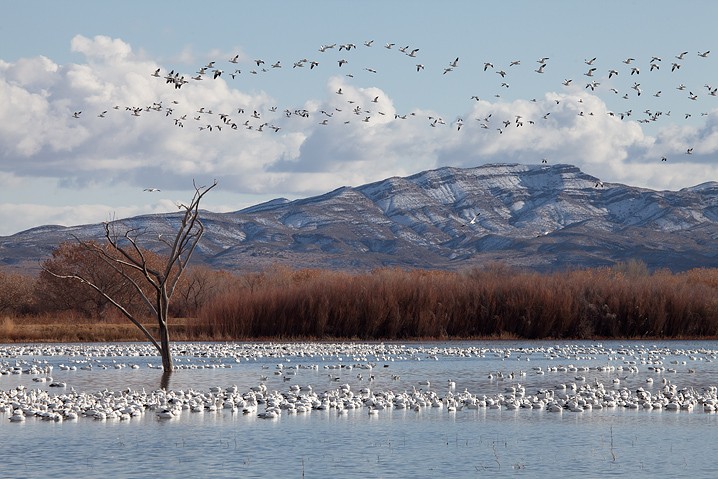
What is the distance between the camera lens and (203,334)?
52.0 meters

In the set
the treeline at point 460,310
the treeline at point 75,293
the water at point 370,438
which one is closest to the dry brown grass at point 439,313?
the treeline at point 460,310

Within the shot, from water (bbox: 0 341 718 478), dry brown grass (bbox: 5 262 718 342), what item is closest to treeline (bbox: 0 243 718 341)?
dry brown grass (bbox: 5 262 718 342)

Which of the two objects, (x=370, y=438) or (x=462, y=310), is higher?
(x=462, y=310)

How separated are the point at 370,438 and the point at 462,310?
33835 mm

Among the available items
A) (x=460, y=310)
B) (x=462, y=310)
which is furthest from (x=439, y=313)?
(x=462, y=310)

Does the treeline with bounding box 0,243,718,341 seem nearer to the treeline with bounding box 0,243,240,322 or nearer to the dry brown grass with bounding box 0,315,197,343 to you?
the dry brown grass with bounding box 0,315,197,343

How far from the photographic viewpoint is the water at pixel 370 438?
1691 cm

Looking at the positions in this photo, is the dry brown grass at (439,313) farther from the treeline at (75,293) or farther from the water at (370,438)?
the water at (370,438)

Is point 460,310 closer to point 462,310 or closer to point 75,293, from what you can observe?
point 462,310

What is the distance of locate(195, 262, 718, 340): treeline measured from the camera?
5203 centimetres

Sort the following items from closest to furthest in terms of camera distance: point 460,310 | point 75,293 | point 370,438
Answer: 1. point 370,438
2. point 460,310
3. point 75,293

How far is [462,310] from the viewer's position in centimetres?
5316

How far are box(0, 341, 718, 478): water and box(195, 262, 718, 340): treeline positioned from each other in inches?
776

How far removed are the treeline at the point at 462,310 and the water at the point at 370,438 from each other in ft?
64.7
